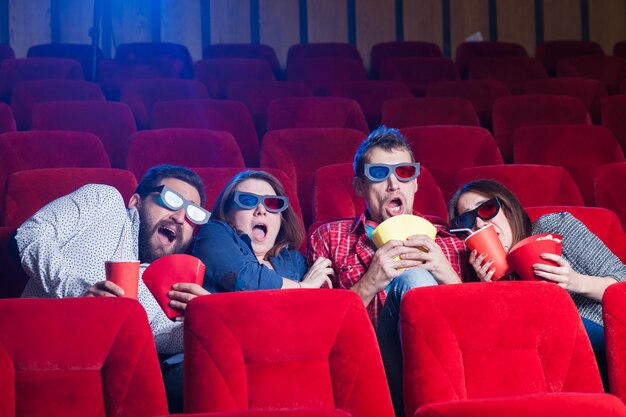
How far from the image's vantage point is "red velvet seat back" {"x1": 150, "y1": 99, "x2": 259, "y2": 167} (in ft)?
5.30

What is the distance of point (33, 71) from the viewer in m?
2.01

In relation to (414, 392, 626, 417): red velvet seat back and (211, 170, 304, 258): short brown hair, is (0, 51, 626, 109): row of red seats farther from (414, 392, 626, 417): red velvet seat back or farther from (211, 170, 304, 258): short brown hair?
(414, 392, 626, 417): red velvet seat back

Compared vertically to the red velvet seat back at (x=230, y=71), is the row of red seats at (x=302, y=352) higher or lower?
lower

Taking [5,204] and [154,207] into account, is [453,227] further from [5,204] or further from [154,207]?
[5,204]

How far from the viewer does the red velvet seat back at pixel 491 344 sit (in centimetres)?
73

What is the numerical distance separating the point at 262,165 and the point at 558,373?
0.75 m

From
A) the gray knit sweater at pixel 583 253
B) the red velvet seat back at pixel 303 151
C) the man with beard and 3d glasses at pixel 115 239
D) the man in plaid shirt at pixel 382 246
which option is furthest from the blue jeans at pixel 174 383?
the red velvet seat back at pixel 303 151

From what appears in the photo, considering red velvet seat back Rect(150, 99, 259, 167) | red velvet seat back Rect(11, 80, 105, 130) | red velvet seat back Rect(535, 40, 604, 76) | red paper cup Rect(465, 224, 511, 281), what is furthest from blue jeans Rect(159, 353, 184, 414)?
red velvet seat back Rect(535, 40, 604, 76)

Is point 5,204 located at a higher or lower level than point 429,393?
higher

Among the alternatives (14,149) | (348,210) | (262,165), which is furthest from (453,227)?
(14,149)

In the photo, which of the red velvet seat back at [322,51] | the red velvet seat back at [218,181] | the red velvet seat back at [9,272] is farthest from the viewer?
the red velvet seat back at [322,51]

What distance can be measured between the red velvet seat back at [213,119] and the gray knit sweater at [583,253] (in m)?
0.71

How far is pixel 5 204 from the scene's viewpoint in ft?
3.70

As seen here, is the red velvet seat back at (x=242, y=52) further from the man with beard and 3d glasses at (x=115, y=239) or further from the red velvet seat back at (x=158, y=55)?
the man with beard and 3d glasses at (x=115, y=239)
